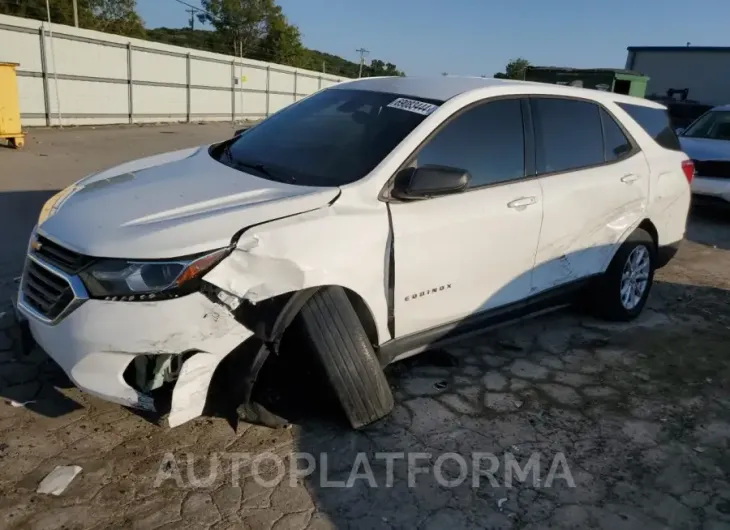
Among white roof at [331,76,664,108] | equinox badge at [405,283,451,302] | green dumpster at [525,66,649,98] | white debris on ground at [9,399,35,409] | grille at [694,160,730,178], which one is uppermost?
green dumpster at [525,66,649,98]

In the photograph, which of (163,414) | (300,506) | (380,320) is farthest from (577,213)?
(163,414)

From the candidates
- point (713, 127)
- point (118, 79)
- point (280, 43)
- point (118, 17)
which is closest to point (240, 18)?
point (280, 43)

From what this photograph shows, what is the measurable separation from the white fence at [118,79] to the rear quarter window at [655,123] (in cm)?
1498

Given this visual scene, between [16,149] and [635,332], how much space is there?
11.3 meters

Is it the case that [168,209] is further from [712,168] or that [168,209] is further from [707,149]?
[707,149]

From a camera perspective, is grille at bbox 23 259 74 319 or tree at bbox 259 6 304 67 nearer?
grille at bbox 23 259 74 319

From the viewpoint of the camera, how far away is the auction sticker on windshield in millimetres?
3334

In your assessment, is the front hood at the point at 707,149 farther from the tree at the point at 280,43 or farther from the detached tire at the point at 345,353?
the tree at the point at 280,43

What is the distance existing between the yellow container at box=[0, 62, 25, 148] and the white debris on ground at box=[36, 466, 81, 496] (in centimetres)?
1035

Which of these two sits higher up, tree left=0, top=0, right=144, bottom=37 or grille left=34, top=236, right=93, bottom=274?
tree left=0, top=0, right=144, bottom=37

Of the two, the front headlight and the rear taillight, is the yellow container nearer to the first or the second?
the front headlight

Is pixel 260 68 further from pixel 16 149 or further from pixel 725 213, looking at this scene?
pixel 725 213

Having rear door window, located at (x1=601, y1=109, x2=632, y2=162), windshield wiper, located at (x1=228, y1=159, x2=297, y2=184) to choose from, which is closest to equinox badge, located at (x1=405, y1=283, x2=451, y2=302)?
windshield wiper, located at (x1=228, y1=159, x2=297, y2=184)

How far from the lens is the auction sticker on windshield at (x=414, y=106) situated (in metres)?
3.33
